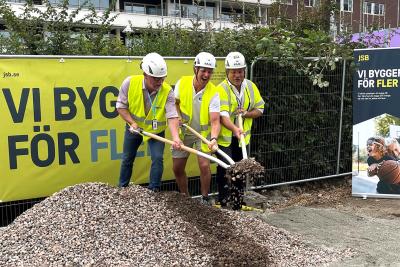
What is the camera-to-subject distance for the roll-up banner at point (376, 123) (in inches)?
281

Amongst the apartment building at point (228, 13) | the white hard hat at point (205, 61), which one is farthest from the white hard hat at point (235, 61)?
the apartment building at point (228, 13)

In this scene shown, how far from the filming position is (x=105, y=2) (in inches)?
1453

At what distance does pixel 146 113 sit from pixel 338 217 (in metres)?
2.80

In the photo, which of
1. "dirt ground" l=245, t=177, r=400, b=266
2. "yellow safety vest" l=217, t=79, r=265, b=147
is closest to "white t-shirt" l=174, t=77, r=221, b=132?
"yellow safety vest" l=217, t=79, r=265, b=147

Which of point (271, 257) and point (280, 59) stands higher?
point (280, 59)

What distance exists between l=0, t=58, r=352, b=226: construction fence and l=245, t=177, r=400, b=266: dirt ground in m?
0.22

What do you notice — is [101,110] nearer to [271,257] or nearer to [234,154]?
[234,154]

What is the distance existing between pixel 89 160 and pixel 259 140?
8.70 ft

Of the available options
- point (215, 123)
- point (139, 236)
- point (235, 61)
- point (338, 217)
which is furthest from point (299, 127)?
point (139, 236)

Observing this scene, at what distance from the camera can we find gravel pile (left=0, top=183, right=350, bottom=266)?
4.20 m

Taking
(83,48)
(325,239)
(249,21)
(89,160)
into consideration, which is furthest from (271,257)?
(249,21)

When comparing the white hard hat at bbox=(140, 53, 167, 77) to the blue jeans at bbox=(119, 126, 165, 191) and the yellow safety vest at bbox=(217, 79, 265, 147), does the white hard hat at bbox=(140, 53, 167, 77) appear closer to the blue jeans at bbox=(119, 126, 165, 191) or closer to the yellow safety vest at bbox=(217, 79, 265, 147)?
the blue jeans at bbox=(119, 126, 165, 191)

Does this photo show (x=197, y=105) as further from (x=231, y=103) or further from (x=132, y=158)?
(x=132, y=158)

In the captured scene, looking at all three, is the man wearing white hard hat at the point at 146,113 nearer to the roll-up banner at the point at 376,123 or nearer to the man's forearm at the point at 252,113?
the man's forearm at the point at 252,113
